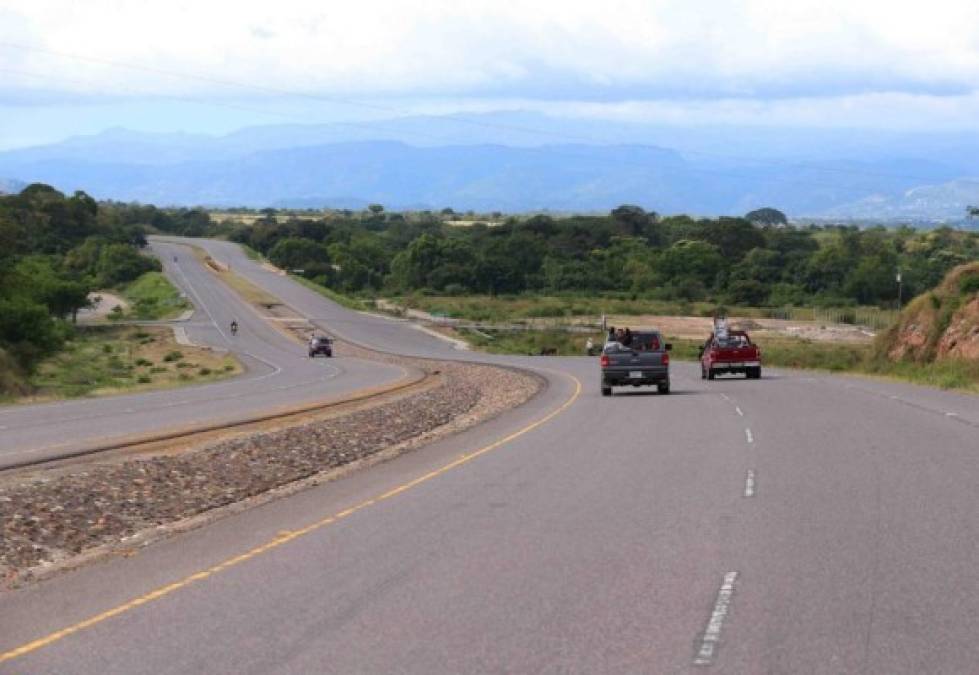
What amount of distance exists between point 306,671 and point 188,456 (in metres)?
14.2

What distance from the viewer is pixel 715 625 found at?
9.14m

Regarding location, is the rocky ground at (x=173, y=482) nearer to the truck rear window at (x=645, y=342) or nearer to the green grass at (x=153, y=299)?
the truck rear window at (x=645, y=342)

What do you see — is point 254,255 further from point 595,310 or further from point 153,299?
point 595,310

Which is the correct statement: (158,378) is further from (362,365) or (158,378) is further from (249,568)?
(249,568)

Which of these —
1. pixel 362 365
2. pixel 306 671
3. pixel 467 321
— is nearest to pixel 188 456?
pixel 306 671

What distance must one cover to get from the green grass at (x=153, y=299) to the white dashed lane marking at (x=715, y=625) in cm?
10900

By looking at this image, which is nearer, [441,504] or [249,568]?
[249,568]

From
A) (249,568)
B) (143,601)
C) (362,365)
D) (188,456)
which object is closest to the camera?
(143,601)

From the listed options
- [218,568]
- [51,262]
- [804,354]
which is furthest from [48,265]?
[218,568]

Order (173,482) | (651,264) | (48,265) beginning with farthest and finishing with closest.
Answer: (651,264), (48,265), (173,482)

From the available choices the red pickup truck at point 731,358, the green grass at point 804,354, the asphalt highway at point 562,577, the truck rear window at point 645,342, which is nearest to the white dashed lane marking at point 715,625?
the asphalt highway at point 562,577

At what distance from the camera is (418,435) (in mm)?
27781

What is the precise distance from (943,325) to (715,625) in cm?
5046

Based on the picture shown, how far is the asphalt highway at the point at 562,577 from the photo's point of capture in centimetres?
850
